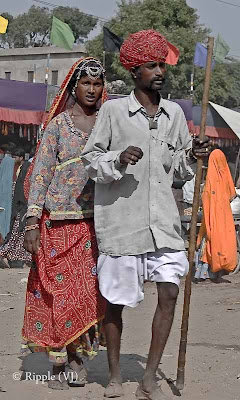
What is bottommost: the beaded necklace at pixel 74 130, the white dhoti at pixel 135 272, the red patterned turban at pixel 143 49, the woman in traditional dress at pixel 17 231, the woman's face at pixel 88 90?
the woman in traditional dress at pixel 17 231

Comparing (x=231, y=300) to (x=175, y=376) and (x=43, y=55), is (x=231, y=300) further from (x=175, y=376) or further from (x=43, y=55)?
(x=43, y=55)

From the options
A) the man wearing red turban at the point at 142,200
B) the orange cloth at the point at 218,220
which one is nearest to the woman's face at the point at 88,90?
the man wearing red turban at the point at 142,200

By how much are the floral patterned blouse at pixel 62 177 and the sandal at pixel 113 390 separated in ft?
3.12

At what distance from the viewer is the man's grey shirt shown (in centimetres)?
388

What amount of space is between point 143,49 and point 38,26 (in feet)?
193

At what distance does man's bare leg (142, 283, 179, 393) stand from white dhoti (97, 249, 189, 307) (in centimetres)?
5

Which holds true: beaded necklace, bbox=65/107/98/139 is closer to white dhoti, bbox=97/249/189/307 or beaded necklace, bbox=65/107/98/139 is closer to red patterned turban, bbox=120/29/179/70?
red patterned turban, bbox=120/29/179/70

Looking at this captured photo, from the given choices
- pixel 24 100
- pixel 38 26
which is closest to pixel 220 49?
pixel 24 100

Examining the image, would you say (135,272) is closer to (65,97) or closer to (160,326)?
(160,326)

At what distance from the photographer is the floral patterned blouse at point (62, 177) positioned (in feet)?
14.0

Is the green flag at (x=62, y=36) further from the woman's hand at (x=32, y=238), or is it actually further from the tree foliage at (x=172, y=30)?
the tree foliage at (x=172, y=30)

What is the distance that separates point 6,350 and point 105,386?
1264mm

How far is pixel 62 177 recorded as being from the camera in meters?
4.27

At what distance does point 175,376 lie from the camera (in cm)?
450
